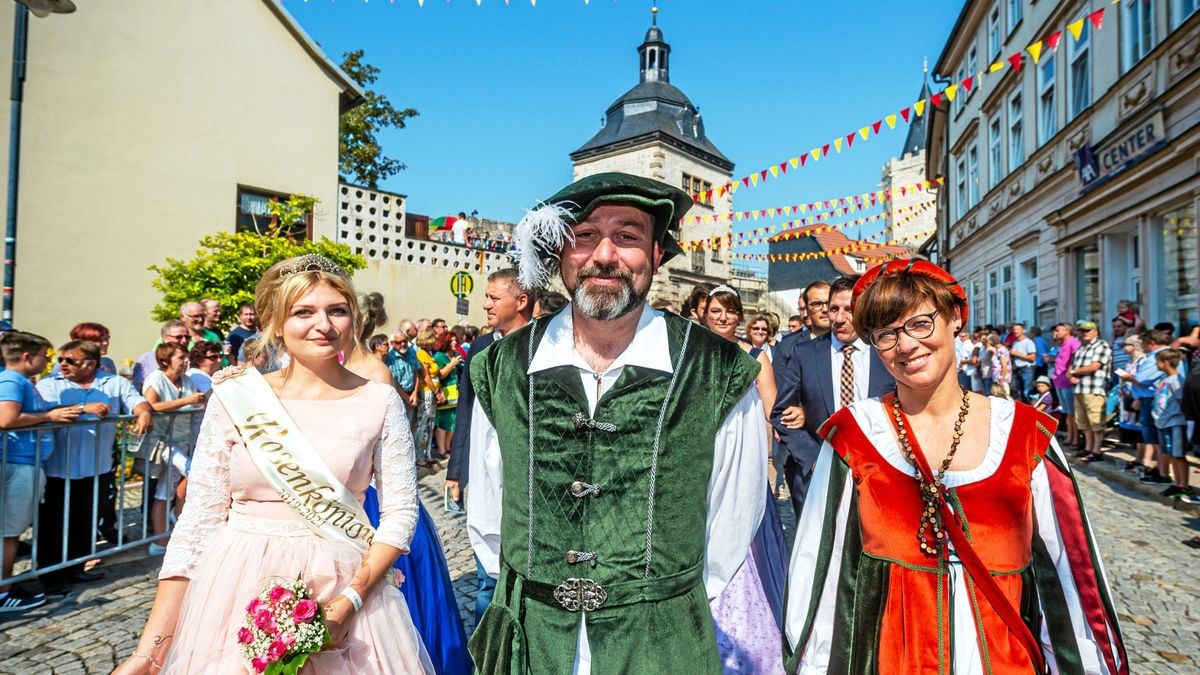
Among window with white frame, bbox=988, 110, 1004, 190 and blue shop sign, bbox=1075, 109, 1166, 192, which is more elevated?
window with white frame, bbox=988, 110, 1004, 190

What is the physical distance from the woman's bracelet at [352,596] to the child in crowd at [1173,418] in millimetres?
7733

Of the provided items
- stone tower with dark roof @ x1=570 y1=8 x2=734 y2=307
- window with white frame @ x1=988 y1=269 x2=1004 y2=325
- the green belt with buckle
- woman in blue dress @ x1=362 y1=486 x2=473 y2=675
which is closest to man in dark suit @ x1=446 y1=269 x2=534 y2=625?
woman in blue dress @ x1=362 y1=486 x2=473 y2=675

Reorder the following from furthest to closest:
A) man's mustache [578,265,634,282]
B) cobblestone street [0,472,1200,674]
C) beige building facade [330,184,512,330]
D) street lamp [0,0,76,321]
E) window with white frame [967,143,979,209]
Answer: window with white frame [967,143,979,209] < beige building facade [330,184,512,330] < street lamp [0,0,76,321] < cobblestone street [0,472,1200,674] < man's mustache [578,265,634,282]

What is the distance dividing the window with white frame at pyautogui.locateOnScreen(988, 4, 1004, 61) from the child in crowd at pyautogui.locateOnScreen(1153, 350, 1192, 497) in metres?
12.1

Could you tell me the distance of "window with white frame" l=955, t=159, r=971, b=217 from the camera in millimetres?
20562

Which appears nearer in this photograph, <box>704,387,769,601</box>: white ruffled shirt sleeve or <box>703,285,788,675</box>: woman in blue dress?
<box>704,387,769,601</box>: white ruffled shirt sleeve

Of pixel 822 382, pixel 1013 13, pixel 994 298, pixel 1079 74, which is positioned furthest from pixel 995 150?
pixel 822 382

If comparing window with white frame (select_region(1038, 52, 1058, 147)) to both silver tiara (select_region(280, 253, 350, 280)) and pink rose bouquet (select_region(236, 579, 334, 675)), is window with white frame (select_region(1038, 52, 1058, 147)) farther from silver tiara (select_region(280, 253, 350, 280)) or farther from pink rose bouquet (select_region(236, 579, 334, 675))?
pink rose bouquet (select_region(236, 579, 334, 675))

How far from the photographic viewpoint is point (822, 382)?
4.05m

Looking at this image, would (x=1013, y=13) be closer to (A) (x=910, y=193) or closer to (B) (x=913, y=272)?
(B) (x=913, y=272)

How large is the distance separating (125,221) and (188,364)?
25.8 ft

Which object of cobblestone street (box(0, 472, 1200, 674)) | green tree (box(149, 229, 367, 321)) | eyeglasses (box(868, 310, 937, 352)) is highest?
green tree (box(149, 229, 367, 321))

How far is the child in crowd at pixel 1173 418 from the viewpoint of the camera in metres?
6.76

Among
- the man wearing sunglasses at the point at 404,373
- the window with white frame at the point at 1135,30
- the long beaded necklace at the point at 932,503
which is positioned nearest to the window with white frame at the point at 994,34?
the window with white frame at the point at 1135,30
